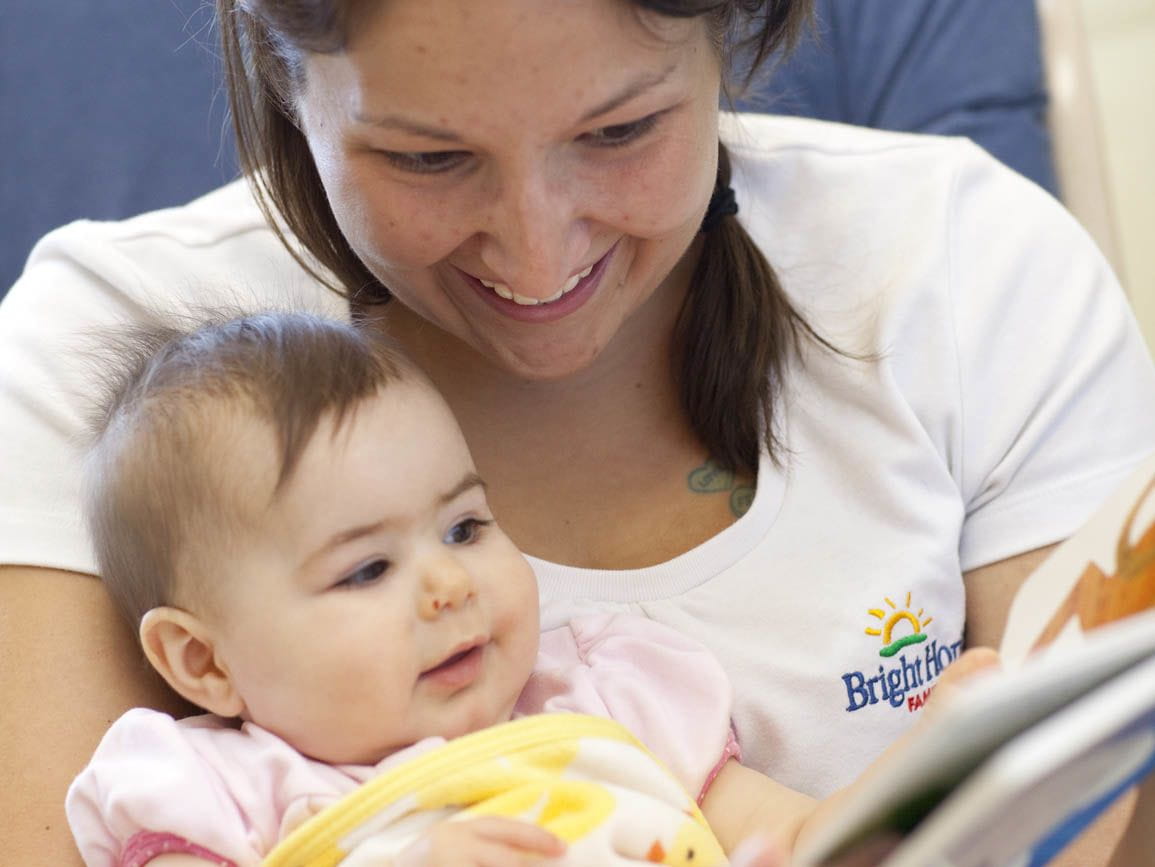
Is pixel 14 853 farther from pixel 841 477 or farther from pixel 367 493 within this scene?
pixel 841 477

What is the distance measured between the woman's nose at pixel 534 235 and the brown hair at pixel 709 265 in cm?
26

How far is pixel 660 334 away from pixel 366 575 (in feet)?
1.75

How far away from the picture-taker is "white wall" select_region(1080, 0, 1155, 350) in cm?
300

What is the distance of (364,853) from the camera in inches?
39.7

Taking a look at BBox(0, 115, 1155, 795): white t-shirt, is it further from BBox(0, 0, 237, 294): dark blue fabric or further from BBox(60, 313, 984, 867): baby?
BBox(0, 0, 237, 294): dark blue fabric

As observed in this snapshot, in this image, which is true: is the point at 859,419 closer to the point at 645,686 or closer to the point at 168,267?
the point at 645,686

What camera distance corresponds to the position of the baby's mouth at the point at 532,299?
124cm

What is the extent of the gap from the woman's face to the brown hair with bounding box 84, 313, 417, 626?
108 millimetres

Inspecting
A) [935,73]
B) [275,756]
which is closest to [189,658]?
[275,756]

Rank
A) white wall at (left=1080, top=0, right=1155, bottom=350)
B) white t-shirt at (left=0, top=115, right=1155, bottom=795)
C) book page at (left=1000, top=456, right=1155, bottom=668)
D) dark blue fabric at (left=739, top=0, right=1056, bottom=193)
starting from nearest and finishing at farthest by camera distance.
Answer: book page at (left=1000, top=456, right=1155, bottom=668) < white t-shirt at (left=0, top=115, right=1155, bottom=795) < dark blue fabric at (left=739, top=0, right=1056, bottom=193) < white wall at (left=1080, top=0, right=1155, bottom=350)

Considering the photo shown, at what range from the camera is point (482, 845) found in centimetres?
94

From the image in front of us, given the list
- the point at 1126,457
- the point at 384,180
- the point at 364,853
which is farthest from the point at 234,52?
the point at 1126,457

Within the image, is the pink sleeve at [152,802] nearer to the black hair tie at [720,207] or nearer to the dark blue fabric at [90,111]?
the black hair tie at [720,207]

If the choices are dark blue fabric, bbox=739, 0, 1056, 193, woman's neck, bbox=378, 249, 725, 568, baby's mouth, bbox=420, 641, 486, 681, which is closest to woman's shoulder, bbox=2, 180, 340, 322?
woman's neck, bbox=378, 249, 725, 568
